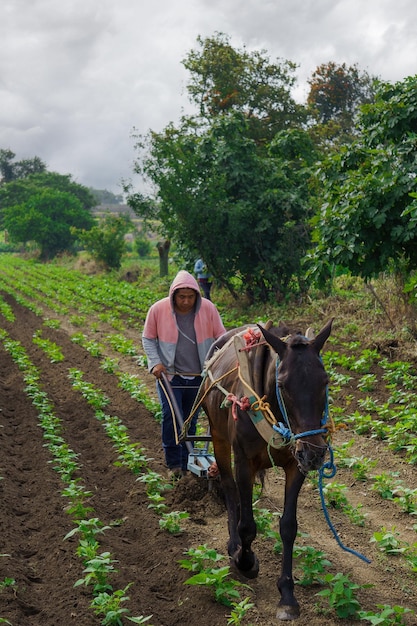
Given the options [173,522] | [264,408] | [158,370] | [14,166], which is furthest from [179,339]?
[14,166]

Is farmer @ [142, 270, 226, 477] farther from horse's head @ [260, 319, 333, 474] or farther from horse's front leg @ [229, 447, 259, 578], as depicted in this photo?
horse's head @ [260, 319, 333, 474]

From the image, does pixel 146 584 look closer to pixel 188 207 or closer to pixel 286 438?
pixel 286 438

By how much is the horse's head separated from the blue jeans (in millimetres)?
2561

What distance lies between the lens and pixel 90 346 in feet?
47.3

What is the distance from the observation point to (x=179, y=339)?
21.8 feet

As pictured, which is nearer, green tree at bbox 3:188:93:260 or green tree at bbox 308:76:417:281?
green tree at bbox 308:76:417:281

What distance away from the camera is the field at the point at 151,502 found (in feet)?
14.6

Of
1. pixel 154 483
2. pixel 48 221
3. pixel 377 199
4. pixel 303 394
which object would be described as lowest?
pixel 154 483

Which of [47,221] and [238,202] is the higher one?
[47,221]

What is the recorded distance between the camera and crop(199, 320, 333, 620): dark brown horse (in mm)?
3961

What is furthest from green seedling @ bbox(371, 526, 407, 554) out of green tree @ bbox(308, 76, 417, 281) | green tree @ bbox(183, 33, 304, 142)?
green tree @ bbox(183, 33, 304, 142)

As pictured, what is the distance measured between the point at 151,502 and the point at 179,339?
148cm

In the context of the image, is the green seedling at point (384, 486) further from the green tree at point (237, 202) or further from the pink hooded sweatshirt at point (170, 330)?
the green tree at point (237, 202)

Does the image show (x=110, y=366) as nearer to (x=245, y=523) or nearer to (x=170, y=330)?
(x=170, y=330)
